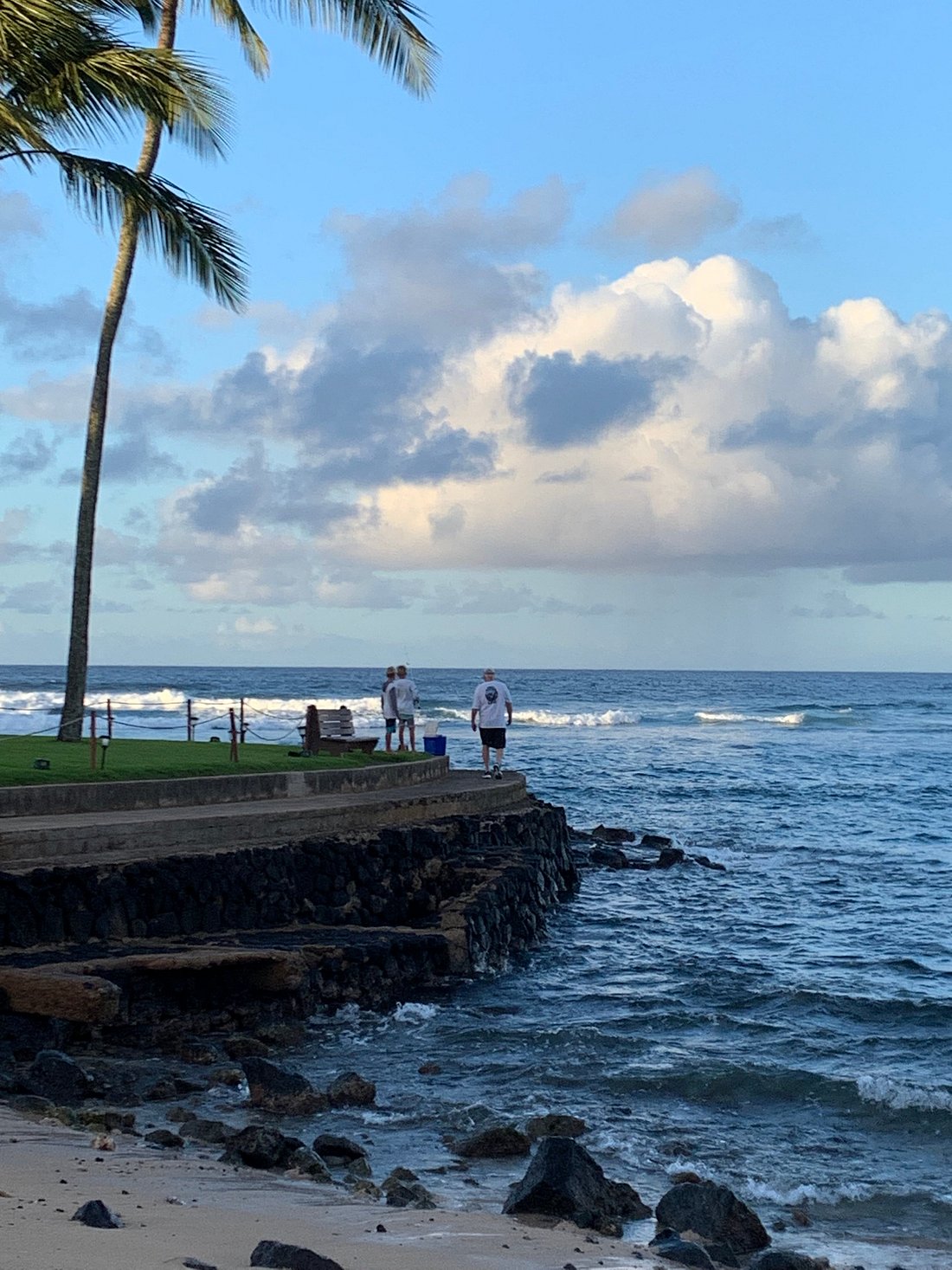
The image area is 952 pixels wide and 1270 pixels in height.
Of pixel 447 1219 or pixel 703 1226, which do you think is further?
pixel 703 1226

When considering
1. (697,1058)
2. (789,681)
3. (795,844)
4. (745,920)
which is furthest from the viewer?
(789,681)

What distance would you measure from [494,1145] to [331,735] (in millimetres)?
13780

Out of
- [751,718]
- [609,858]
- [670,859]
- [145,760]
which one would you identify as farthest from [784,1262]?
[751,718]

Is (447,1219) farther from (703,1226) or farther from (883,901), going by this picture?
(883,901)

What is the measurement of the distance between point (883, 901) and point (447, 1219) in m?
16.0

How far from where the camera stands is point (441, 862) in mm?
18109

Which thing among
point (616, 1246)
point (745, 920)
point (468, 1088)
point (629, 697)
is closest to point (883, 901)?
point (745, 920)

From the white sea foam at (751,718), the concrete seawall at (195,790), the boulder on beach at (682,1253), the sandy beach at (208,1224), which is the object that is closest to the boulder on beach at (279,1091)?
the sandy beach at (208,1224)

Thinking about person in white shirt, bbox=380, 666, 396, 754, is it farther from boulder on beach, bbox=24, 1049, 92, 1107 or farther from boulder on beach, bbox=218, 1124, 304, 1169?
boulder on beach, bbox=218, 1124, 304, 1169

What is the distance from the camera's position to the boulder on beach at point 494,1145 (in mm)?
9578

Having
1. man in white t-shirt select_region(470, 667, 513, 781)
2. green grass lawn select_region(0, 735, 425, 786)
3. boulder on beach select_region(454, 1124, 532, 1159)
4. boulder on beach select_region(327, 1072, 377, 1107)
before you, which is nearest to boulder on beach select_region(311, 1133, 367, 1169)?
boulder on beach select_region(454, 1124, 532, 1159)

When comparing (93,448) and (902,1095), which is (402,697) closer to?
(93,448)

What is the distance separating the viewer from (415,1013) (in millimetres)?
13820

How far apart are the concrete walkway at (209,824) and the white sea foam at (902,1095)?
7.08 metres
